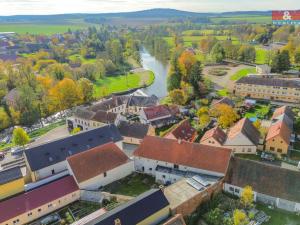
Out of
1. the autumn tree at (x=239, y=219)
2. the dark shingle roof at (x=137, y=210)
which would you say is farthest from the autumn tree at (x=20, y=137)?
the autumn tree at (x=239, y=219)

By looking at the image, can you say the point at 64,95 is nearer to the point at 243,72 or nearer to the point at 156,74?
the point at 156,74

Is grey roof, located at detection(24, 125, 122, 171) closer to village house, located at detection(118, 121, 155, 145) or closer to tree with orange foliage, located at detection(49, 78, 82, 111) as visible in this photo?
village house, located at detection(118, 121, 155, 145)

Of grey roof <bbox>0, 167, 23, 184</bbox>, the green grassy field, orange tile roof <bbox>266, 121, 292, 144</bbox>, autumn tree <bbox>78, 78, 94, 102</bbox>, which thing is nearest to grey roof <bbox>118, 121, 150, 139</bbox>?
grey roof <bbox>0, 167, 23, 184</bbox>

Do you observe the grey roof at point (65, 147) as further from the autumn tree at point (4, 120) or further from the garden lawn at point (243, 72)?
the garden lawn at point (243, 72)

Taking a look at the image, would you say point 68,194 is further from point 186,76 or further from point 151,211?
point 186,76

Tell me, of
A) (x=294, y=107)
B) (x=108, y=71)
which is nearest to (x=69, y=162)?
(x=294, y=107)

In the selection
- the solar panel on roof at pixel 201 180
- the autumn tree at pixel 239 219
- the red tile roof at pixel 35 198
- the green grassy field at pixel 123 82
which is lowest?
the green grassy field at pixel 123 82
